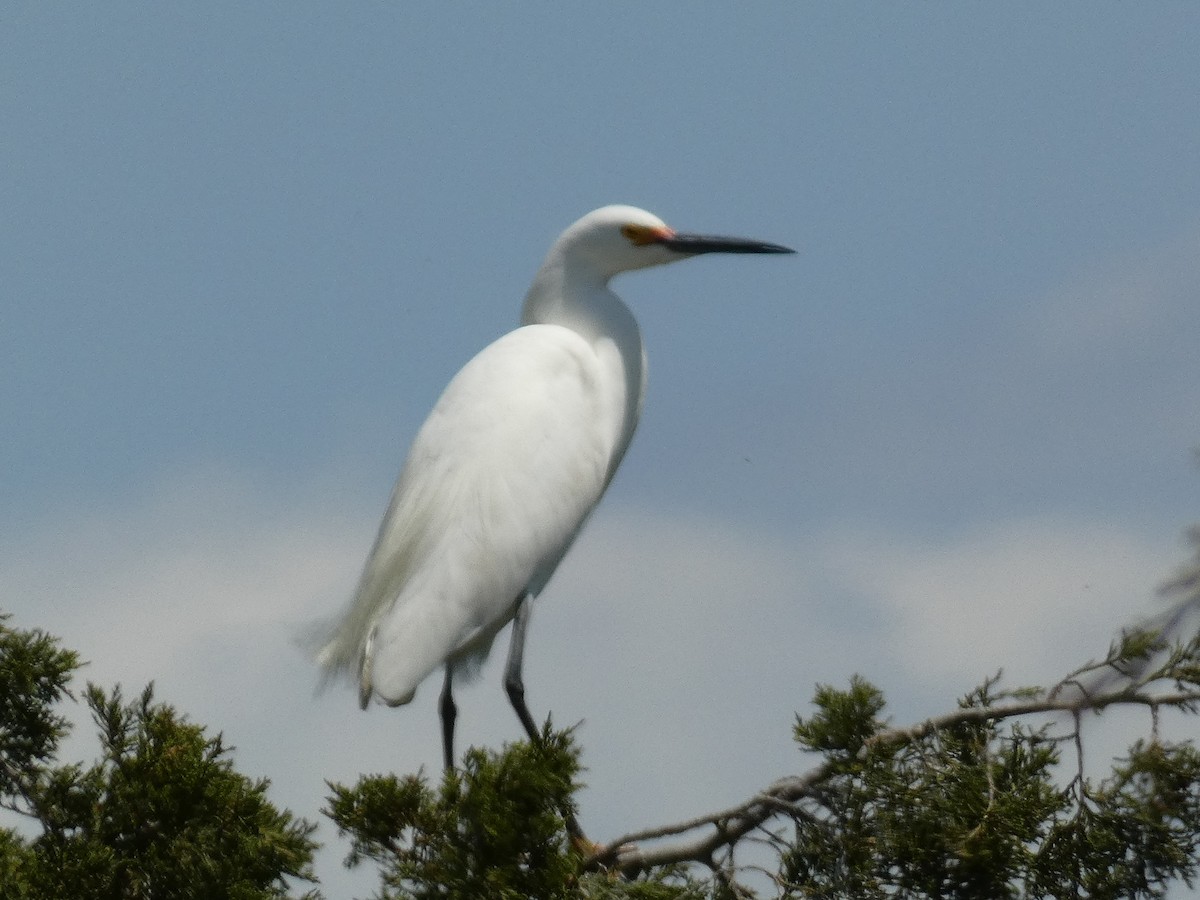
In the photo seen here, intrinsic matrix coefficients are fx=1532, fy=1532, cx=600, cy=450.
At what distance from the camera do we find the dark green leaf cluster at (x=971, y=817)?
396 cm

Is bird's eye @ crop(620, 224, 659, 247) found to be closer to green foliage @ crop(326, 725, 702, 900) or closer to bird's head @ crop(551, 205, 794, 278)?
bird's head @ crop(551, 205, 794, 278)

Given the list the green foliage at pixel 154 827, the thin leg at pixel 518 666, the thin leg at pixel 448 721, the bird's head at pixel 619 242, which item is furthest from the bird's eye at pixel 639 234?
the green foliage at pixel 154 827

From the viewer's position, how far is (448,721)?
5.73 metres

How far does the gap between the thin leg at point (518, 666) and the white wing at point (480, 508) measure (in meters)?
0.05

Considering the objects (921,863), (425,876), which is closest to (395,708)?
(425,876)

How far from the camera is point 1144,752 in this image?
3975mm

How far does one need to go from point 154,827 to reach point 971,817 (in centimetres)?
216

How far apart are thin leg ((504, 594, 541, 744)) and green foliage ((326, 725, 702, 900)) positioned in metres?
1.79

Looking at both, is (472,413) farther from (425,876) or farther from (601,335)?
(425,876)

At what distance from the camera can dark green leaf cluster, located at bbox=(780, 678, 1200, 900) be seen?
13.0ft

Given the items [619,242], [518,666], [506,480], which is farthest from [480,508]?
[619,242]

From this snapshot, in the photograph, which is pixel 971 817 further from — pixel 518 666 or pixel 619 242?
pixel 619 242

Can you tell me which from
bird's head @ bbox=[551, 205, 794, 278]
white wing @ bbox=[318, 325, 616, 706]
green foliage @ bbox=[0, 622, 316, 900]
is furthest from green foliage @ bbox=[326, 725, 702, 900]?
bird's head @ bbox=[551, 205, 794, 278]

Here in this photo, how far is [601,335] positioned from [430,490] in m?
1.11
